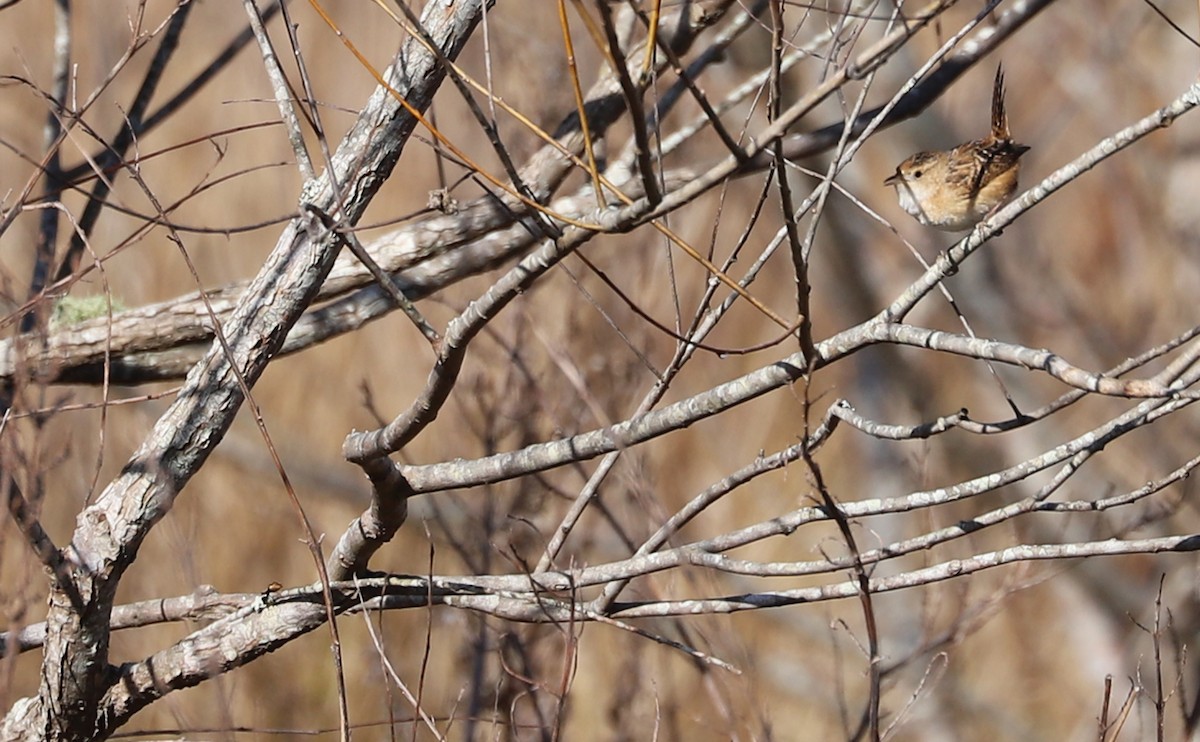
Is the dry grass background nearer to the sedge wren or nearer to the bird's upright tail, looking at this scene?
the sedge wren

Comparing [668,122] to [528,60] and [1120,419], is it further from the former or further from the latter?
[1120,419]

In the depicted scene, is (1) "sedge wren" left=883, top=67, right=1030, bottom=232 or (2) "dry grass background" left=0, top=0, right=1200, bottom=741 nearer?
(1) "sedge wren" left=883, top=67, right=1030, bottom=232

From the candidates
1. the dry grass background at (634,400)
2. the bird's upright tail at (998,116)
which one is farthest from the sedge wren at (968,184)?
the dry grass background at (634,400)

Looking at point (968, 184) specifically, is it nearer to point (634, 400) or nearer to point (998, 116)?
point (998, 116)

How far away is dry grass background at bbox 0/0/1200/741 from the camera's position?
425 centimetres

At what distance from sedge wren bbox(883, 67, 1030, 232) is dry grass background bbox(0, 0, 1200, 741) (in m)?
1.01

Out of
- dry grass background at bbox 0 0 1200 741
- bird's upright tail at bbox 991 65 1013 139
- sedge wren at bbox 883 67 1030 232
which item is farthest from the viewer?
dry grass background at bbox 0 0 1200 741

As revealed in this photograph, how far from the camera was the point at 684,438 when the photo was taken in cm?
648

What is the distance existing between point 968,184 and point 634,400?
1.87 m

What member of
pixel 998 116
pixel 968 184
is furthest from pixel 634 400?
pixel 998 116

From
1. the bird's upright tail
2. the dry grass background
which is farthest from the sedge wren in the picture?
the dry grass background

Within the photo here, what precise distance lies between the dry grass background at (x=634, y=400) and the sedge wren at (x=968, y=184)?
101 cm

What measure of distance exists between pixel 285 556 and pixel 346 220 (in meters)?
4.24

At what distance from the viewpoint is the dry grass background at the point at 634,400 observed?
4250 millimetres
